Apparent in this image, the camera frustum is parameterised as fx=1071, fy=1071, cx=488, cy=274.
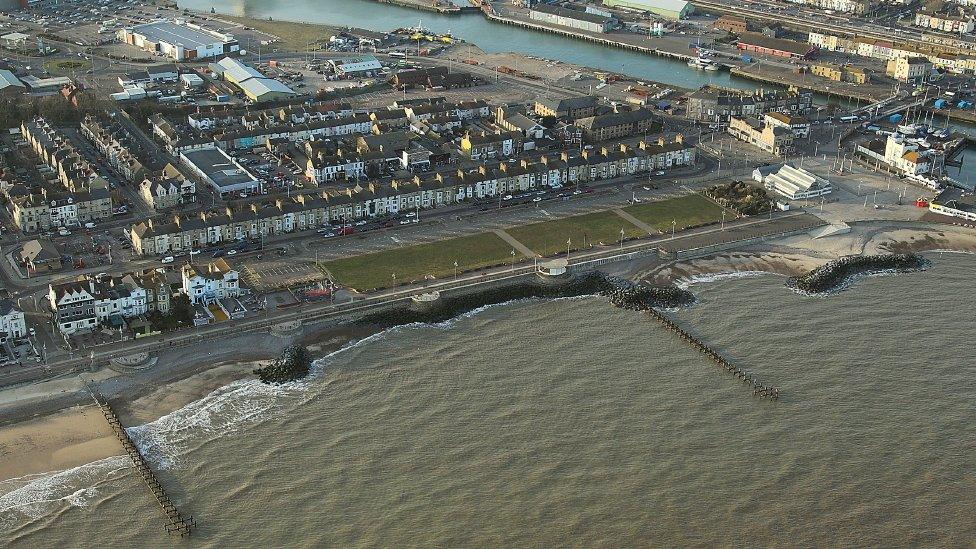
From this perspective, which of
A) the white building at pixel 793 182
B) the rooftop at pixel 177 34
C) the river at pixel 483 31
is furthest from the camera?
the river at pixel 483 31

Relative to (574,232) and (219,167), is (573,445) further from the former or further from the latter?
(219,167)

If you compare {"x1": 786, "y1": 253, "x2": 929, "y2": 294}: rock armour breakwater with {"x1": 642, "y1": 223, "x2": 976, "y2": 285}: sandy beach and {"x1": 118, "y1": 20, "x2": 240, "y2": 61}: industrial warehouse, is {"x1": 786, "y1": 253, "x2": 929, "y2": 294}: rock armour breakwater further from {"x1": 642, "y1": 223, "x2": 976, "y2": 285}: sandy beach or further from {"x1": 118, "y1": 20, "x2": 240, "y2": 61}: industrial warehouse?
{"x1": 118, "y1": 20, "x2": 240, "y2": 61}: industrial warehouse

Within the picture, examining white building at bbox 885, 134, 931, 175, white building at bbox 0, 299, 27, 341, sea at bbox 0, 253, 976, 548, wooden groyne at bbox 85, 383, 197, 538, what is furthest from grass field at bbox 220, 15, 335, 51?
wooden groyne at bbox 85, 383, 197, 538

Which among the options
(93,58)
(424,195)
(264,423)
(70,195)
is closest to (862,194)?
(424,195)

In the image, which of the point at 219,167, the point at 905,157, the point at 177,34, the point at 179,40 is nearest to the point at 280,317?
the point at 219,167

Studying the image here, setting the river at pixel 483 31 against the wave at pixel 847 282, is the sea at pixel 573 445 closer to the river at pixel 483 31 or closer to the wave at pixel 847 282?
the wave at pixel 847 282

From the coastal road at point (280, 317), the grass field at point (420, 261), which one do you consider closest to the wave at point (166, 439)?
the coastal road at point (280, 317)
